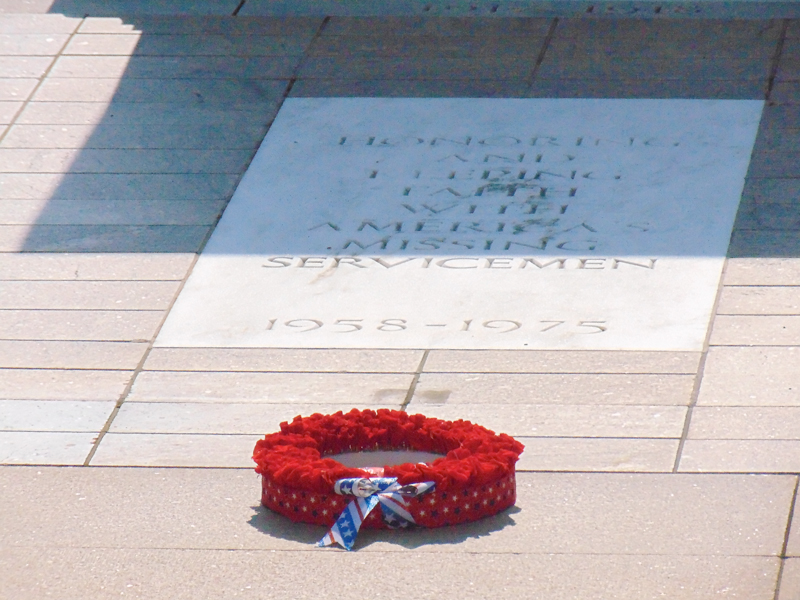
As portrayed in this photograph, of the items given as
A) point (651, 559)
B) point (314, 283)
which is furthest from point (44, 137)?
point (651, 559)

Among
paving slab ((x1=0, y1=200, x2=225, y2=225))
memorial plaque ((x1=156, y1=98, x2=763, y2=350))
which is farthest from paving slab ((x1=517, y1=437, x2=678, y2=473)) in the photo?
paving slab ((x1=0, y1=200, x2=225, y2=225))

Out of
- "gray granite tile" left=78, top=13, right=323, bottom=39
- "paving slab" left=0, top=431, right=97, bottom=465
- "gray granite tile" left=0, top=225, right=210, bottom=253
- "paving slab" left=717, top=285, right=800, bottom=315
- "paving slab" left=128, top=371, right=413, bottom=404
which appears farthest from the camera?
"gray granite tile" left=78, top=13, right=323, bottom=39

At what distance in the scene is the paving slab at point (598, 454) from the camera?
5035mm

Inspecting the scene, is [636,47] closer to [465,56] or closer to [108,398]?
[465,56]

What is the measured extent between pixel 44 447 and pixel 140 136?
3470 millimetres

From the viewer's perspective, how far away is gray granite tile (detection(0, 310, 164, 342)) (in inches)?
251

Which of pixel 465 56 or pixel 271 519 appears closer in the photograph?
pixel 271 519

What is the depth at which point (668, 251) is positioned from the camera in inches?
A: 269

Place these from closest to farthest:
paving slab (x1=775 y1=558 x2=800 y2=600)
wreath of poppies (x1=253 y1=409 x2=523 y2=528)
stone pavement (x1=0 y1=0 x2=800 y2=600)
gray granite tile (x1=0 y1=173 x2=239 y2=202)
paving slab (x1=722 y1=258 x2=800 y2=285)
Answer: paving slab (x1=775 y1=558 x2=800 y2=600)
stone pavement (x1=0 y1=0 x2=800 y2=600)
wreath of poppies (x1=253 y1=409 x2=523 y2=528)
paving slab (x1=722 y1=258 x2=800 y2=285)
gray granite tile (x1=0 y1=173 x2=239 y2=202)

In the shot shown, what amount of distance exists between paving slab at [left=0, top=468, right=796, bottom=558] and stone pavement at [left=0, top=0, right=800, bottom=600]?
1 cm

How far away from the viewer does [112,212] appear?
7586 mm

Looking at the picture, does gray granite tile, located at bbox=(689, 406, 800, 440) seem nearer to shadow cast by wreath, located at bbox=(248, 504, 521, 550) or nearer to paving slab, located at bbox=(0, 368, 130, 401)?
shadow cast by wreath, located at bbox=(248, 504, 521, 550)

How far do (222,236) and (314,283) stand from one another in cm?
79

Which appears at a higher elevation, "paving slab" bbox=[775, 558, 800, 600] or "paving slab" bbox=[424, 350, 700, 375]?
"paving slab" bbox=[775, 558, 800, 600]
